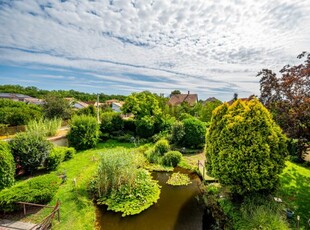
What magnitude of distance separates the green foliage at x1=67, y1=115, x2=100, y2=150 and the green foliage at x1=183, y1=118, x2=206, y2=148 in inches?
328

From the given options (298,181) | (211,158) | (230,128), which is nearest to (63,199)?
(211,158)

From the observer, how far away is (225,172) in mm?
7320

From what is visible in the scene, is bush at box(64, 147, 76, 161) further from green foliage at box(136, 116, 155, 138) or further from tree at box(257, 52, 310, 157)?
tree at box(257, 52, 310, 157)

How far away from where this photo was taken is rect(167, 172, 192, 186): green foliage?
35.3 feet

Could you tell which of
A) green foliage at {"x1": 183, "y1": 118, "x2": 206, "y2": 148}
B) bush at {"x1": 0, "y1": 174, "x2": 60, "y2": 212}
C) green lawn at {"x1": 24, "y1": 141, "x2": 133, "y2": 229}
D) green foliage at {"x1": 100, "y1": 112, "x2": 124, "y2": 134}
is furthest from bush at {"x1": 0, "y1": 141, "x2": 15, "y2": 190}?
green foliage at {"x1": 183, "y1": 118, "x2": 206, "y2": 148}

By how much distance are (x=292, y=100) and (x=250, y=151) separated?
4.32 metres

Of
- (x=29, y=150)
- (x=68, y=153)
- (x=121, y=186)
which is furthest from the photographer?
(x=68, y=153)

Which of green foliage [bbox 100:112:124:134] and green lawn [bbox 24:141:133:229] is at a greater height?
green foliage [bbox 100:112:124:134]

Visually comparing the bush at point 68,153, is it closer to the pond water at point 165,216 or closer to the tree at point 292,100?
the pond water at point 165,216

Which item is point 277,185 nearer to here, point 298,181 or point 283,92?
point 298,181

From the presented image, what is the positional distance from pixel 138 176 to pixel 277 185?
21.4 ft

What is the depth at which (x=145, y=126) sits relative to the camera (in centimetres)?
1964

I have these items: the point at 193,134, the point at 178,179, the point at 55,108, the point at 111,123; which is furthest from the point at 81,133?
the point at 55,108

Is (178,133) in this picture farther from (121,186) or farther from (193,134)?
(121,186)
